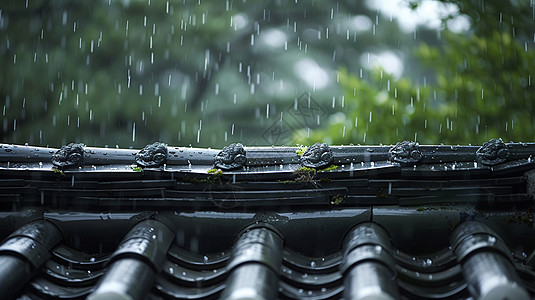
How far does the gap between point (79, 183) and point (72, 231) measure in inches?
8.2

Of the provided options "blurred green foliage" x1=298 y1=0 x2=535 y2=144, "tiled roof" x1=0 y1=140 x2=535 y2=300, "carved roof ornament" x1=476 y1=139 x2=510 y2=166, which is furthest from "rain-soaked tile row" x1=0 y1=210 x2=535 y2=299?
"blurred green foliage" x1=298 y1=0 x2=535 y2=144

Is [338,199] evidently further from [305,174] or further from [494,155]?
[494,155]

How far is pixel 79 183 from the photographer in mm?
2480

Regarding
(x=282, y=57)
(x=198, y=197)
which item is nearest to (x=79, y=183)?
(x=198, y=197)

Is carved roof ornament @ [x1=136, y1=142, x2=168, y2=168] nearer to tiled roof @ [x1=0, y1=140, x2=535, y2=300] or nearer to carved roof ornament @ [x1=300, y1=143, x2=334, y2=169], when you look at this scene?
tiled roof @ [x1=0, y1=140, x2=535, y2=300]

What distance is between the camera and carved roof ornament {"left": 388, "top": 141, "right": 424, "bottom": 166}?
236cm

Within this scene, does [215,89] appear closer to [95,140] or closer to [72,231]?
[95,140]

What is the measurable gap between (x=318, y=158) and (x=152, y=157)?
73 centimetres

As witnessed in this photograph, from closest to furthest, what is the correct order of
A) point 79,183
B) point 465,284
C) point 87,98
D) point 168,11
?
point 465,284, point 79,183, point 87,98, point 168,11

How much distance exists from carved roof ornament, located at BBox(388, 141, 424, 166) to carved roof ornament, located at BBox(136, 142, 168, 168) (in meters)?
0.99

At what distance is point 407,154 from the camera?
7.78ft

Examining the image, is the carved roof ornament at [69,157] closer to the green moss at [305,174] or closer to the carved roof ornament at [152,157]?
the carved roof ornament at [152,157]

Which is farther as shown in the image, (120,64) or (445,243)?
(120,64)

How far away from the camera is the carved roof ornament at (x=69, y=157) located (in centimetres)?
254
